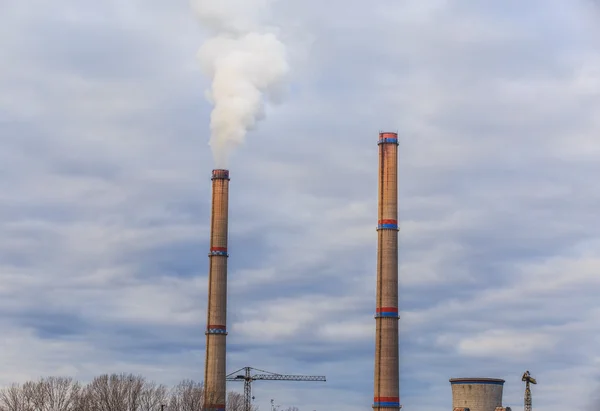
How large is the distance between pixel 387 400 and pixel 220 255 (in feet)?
68.9

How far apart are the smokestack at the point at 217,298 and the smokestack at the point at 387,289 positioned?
52.7ft

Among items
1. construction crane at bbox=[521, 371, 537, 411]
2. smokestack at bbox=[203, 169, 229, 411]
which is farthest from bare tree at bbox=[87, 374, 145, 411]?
construction crane at bbox=[521, 371, 537, 411]

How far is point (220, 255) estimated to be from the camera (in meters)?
94.0

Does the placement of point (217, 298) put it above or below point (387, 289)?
above

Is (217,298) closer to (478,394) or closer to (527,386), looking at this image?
(478,394)

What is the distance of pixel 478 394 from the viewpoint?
10194cm

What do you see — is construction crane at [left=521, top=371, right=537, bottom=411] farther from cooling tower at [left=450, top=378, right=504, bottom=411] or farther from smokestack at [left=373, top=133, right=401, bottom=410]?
smokestack at [left=373, top=133, right=401, bottom=410]

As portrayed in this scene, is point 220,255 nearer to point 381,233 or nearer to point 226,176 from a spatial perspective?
point 226,176

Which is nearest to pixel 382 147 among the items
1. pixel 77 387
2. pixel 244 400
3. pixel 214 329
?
pixel 214 329

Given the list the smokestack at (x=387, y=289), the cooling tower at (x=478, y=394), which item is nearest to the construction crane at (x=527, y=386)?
the cooling tower at (x=478, y=394)

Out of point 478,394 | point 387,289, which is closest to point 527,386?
point 478,394

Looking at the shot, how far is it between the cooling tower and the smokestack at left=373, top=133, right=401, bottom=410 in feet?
68.8

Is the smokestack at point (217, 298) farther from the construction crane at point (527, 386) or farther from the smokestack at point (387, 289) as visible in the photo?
the construction crane at point (527, 386)

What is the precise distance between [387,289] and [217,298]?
1743cm
